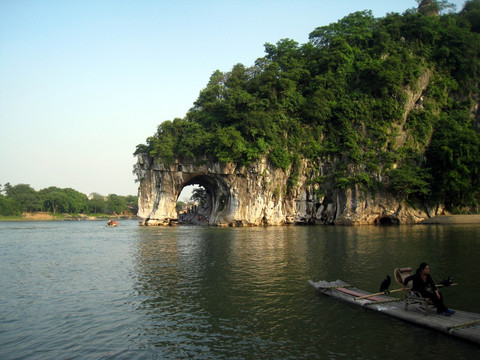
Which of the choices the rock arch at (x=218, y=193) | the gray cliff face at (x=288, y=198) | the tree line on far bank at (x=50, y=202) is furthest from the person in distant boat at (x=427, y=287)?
the tree line on far bank at (x=50, y=202)

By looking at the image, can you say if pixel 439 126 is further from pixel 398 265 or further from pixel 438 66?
pixel 398 265

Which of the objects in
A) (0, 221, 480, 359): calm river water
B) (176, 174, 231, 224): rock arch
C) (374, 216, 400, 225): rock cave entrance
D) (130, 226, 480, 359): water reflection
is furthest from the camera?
(176, 174, 231, 224): rock arch

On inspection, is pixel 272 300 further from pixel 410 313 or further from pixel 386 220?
pixel 386 220

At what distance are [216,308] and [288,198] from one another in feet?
123

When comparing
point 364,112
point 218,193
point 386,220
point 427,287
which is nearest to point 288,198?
point 218,193

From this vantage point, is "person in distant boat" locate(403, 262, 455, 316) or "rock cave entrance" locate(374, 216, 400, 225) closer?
"person in distant boat" locate(403, 262, 455, 316)

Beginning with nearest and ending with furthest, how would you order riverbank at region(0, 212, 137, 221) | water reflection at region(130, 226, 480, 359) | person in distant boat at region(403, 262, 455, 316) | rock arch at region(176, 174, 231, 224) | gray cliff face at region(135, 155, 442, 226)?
water reflection at region(130, 226, 480, 359)
person in distant boat at region(403, 262, 455, 316)
gray cliff face at region(135, 155, 442, 226)
rock arch at region(176, 174, 231, 224)
riverbank at region(0, 212, 137, 221)

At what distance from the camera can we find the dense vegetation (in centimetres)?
4253

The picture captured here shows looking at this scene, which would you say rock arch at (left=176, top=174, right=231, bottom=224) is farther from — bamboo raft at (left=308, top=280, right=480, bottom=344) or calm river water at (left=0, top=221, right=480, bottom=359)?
bamboo raft at (left=308, top=280, right=480, bottom=344)

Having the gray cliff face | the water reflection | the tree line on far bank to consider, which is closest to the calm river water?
the water reflection

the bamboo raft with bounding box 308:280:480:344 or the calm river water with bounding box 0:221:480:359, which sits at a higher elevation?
the bamboo raft with bounding box 308:280:480:344

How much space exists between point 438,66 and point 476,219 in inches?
834

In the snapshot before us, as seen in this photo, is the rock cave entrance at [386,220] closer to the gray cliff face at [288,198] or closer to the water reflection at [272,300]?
the gray cliff face at [288,198]

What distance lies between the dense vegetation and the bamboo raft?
3241 centimetres
